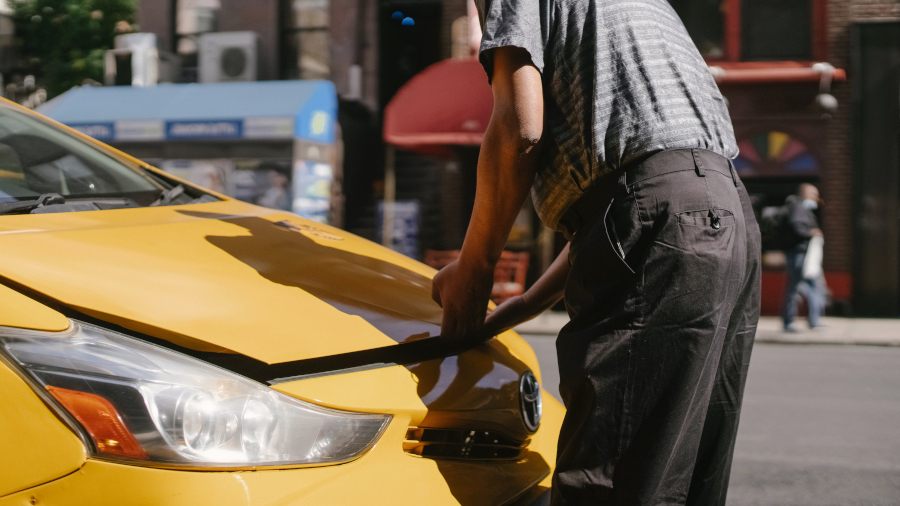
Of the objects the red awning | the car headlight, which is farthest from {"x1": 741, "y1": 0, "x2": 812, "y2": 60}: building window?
the car headlight

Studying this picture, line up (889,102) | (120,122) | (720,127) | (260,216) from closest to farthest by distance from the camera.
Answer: (720,127) → (260,216) → (889,102) → (120,122)

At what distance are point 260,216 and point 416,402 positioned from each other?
109 centimetres

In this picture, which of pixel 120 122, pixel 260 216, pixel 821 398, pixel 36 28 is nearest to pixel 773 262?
pixel 821 398

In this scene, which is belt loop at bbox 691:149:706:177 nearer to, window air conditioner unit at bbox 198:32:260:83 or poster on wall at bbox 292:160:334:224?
poster on wall at bbox 292:160:334:224

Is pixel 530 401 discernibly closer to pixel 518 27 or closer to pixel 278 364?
pixel 278 364

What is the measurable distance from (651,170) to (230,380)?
849 mm

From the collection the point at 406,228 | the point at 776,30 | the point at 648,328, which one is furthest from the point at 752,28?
the point at 648,328

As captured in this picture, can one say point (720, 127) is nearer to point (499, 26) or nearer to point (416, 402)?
point (499, 26)

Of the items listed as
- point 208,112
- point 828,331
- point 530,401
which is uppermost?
point 208,112

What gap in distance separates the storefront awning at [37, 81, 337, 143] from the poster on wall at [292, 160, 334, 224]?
490 mm

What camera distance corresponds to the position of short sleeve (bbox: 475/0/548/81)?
1403 mm

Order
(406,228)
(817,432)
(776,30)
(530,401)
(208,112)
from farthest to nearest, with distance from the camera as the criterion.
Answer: (208,112), (406,228), (776,30), (817,432), (530,401)

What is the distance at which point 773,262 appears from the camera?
11133 millimetres

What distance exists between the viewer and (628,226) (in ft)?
4.42
